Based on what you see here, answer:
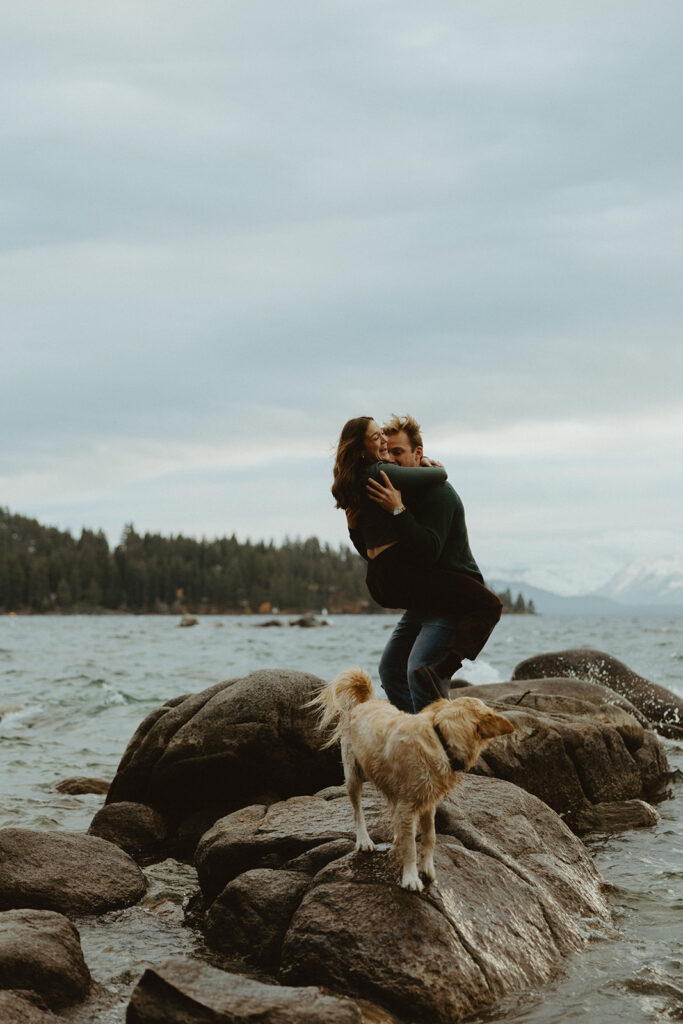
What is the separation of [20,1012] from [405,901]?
94.5 inches

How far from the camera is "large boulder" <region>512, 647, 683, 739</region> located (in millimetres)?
17734

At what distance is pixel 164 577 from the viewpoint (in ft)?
547

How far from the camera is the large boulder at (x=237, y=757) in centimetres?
1055

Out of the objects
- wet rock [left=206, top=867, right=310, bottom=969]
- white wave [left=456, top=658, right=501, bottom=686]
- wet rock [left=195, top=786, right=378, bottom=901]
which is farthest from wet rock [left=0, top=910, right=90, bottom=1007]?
white wave [left=456, top=658, right=501, bottom=686]

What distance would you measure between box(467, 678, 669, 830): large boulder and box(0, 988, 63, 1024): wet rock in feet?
18.9

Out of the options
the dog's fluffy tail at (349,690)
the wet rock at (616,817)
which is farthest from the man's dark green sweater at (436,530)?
the wet rock at (616,817)

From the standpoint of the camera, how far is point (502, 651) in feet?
151

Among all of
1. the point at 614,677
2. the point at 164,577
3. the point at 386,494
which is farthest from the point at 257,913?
the point at 164,577

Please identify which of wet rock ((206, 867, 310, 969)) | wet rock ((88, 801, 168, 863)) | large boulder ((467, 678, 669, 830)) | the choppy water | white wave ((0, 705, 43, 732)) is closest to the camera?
the choppy water

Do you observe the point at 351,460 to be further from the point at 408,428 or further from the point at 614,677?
the point at 614,677

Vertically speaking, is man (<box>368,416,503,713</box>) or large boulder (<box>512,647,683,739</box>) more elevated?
man (<box>368,416,503,713</box>)

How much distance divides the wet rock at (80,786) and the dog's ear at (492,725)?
8.47 m

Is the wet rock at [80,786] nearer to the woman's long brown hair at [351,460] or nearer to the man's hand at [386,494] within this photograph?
the woman's long brown hair at [351,460]

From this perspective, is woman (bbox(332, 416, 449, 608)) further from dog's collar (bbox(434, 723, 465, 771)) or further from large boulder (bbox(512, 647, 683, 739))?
large boulder (bbox(512, 647, 683, 739))
